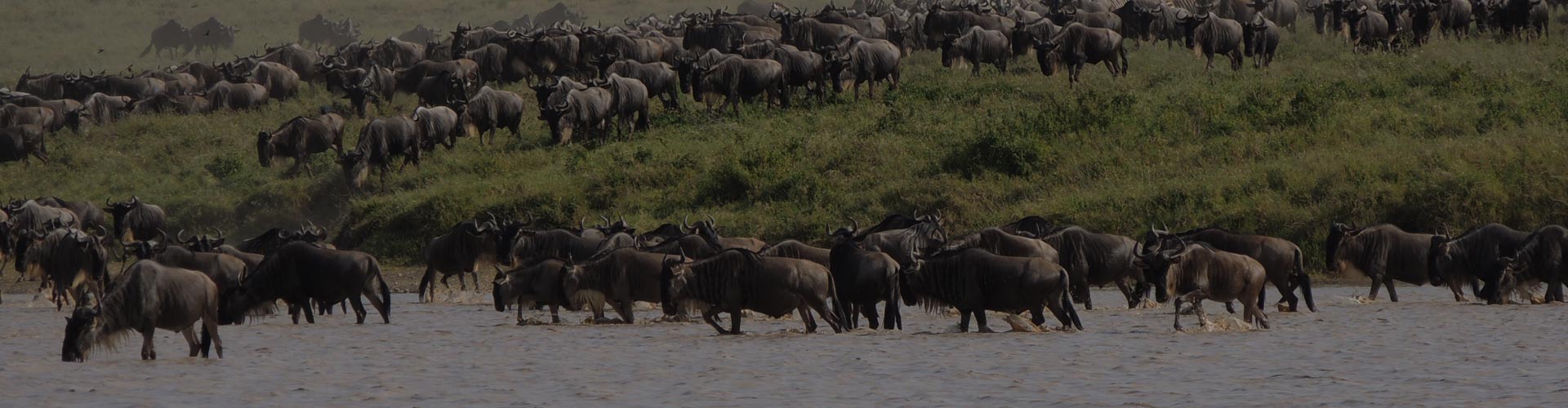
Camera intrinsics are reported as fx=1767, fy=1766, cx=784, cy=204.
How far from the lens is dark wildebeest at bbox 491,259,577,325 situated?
1563cm

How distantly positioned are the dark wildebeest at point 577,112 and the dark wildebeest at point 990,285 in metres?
15.7

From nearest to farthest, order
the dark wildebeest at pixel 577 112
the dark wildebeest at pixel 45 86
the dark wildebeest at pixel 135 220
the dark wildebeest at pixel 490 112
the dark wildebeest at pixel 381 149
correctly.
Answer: the dark wildebeest at pixel 135 220
the dark wildebeest at pixel 381 149
the dark wildebeest at pixel 577 112
the dark wildebeest at pixel 490 112
the dark wildebeest at pixel 45 86

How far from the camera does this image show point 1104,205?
21828 millimetres

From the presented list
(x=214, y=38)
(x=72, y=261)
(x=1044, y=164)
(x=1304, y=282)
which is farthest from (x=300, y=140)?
(x=214, y=38)

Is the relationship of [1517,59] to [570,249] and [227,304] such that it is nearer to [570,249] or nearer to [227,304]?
[570,249]

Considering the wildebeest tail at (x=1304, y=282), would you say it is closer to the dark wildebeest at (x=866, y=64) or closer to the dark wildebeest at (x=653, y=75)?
the dark wildebeest at (x=866, y=64)

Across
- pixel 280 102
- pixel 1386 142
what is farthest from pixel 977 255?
pixel 280 102

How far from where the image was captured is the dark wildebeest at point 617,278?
15359 mm

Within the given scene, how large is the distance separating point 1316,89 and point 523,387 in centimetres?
1838

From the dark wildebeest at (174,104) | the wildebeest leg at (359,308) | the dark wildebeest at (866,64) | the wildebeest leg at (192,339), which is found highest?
the dark wildebeest at (866,64)

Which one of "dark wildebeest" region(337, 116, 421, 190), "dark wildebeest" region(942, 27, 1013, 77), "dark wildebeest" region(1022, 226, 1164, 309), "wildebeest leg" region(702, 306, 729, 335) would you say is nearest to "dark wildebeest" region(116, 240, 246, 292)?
"wildebeest leg" region(702, 306, 729, 335)

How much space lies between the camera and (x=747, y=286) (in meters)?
13.8

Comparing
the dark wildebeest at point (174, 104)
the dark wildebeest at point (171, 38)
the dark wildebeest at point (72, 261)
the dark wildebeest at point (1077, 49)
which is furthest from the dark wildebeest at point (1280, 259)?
the dark wildebeest at point (171, 38)

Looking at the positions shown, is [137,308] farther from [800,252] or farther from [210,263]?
[800,252]
